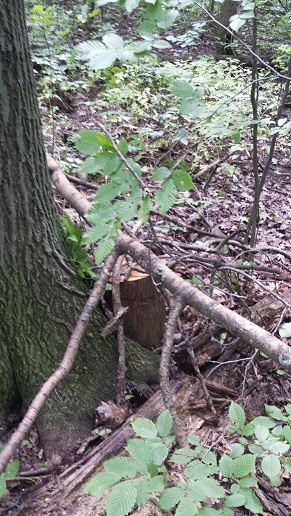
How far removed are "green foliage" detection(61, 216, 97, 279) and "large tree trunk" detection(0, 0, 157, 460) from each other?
73 mm

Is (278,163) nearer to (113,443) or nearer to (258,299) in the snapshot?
(258,299)

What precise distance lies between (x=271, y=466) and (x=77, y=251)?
1486mm

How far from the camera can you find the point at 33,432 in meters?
2.18

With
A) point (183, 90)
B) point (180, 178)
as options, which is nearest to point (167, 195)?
point (180, 178)

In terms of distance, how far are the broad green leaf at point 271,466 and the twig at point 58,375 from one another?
2.99 ft

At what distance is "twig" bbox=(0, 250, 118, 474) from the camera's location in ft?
5.19

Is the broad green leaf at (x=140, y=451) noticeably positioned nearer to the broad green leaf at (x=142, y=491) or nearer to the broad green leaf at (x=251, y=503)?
the broad green leaf at (x=142, y=491)

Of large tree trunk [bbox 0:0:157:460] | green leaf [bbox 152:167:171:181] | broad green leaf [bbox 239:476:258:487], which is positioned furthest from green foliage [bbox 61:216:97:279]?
broad green leaf [bbox 239:476:258:487]

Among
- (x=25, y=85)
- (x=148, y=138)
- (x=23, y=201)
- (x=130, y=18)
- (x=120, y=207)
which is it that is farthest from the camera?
(x=130, y=18)

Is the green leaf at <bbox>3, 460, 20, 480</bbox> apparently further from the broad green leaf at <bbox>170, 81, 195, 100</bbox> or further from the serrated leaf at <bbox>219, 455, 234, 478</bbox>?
the broad green leaf at <bbox>170, 81, 195, 100</bbox>

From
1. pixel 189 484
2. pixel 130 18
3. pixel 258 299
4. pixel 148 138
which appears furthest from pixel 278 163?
pixel 130 18

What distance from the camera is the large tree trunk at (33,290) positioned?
1.79 m

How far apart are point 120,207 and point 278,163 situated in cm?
592

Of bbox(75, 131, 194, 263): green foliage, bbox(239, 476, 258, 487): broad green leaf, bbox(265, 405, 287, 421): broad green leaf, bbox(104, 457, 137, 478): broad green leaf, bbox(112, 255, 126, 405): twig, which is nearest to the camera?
bbox(75, 131, 194, 263): green foliage
